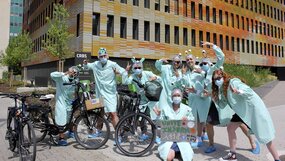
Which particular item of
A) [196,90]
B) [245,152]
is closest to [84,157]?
[196,90]

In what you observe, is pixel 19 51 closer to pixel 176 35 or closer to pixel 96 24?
pixel 96 24

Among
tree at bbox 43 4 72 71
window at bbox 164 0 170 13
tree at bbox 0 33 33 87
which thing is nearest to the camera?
tree at bbox 43 4 72 71

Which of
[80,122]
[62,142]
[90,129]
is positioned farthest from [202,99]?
[62,142]

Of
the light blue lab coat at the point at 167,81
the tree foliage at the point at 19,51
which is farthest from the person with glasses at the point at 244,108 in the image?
the tree foliage at the point at 19,51

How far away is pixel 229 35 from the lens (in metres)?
43.5

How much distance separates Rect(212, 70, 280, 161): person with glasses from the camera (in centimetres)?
504

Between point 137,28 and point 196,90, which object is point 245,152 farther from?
point 137,28

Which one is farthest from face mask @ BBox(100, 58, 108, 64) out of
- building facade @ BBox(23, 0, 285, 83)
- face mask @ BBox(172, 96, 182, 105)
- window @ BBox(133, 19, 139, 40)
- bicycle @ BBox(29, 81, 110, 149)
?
window @ BBox(133, 19, 139, 40)

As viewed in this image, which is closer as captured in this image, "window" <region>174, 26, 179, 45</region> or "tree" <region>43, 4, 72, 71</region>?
"tree" <region>43, 4, 72, 71</region>

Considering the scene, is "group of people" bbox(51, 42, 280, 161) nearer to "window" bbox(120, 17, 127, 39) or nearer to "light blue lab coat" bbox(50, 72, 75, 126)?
"light blue lab coat" bbox(50, 72, 75, 126)

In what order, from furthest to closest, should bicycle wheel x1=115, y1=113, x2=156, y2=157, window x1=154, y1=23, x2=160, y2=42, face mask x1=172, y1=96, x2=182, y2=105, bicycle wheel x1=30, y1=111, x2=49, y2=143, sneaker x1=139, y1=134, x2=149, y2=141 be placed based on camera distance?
window x1=154, y1=23, x2=160, y2=42
bicycle wheel x1=30, y1=111, x2=49, y2=143
sneaker x1=139, y1=134, x2=149, y2=141
bicycle wheel x1=115, y1=113, x2=156, y2=157
face mask x1=172, y1=96, x2=182, y2=105

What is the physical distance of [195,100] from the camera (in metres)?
6.48

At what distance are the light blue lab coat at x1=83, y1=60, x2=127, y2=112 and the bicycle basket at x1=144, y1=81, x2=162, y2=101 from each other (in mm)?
678

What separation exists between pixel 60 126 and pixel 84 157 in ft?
3.39
